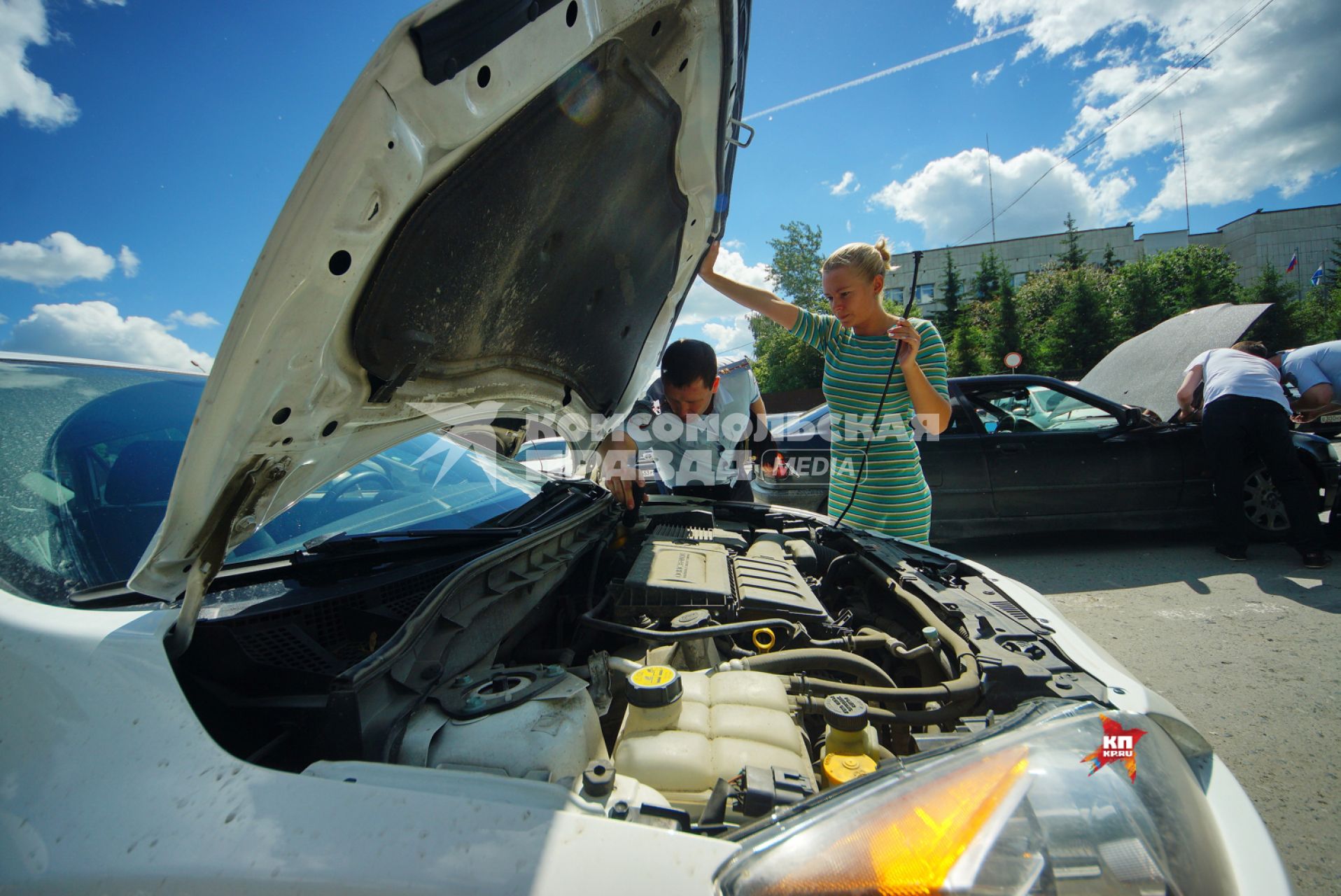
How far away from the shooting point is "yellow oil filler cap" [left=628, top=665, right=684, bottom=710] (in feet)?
3.88

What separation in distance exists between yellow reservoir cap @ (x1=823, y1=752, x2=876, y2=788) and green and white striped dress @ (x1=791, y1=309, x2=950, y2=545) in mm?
1489

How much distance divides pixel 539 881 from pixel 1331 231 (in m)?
61.4

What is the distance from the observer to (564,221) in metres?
1.50

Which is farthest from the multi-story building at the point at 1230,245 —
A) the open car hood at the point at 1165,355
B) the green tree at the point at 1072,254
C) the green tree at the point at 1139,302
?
the open car hood at the point at 1165,355

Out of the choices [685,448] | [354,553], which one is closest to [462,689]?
[354,553]

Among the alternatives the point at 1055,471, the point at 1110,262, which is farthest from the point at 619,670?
the point at 1110,262

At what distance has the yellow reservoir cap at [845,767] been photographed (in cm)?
115

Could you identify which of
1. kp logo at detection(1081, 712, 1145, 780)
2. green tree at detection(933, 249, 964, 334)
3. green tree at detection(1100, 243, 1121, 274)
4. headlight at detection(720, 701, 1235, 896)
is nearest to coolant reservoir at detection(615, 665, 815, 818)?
headlight at detection(720, 701, 1235, 896)

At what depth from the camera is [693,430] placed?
300 centimetres

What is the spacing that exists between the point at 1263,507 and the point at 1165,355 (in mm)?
1673

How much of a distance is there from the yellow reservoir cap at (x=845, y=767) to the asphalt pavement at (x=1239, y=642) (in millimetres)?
1531

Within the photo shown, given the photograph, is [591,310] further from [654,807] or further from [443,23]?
[654,807]

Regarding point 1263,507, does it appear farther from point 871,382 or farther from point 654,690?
point 654,690

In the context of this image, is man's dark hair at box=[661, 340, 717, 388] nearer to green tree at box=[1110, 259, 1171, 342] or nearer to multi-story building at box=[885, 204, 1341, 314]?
green tree at box=[1110, 259, 1171, 342]
